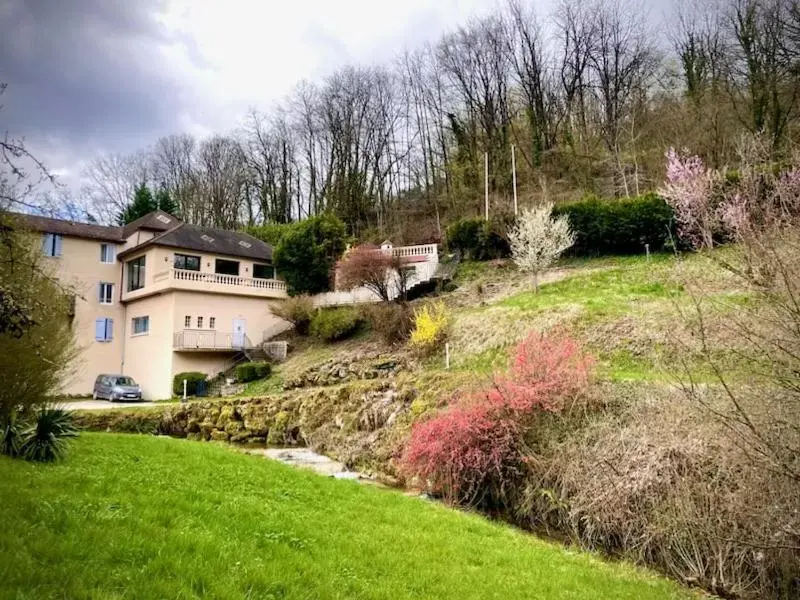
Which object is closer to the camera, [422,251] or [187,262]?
[422,251]

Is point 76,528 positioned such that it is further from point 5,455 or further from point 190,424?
point 190,424

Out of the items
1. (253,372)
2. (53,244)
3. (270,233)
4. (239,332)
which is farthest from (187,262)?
(253,372)

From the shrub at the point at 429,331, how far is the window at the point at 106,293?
20.3 m

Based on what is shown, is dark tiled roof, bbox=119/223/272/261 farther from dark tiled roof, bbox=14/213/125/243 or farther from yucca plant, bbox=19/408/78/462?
yucca plant, bbox=19/408/78/462

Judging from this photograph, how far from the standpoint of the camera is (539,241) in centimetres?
2319

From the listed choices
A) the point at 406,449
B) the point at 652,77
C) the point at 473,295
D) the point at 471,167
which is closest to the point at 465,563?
the point at 406,449

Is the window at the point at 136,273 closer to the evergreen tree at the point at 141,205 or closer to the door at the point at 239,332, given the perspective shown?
the door at the point at 239,332

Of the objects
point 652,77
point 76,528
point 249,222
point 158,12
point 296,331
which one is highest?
point 652,77

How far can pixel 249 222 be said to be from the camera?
46.6 metres

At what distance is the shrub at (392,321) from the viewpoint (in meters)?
22.3

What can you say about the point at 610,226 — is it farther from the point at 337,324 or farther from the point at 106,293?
the point at 106,293

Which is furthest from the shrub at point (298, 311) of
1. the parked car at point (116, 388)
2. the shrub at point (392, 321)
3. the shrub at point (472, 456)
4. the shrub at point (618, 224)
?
the shrub at point (472, 456)

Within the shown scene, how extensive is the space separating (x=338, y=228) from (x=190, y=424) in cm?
1589

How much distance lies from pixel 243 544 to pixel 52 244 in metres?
30.4
